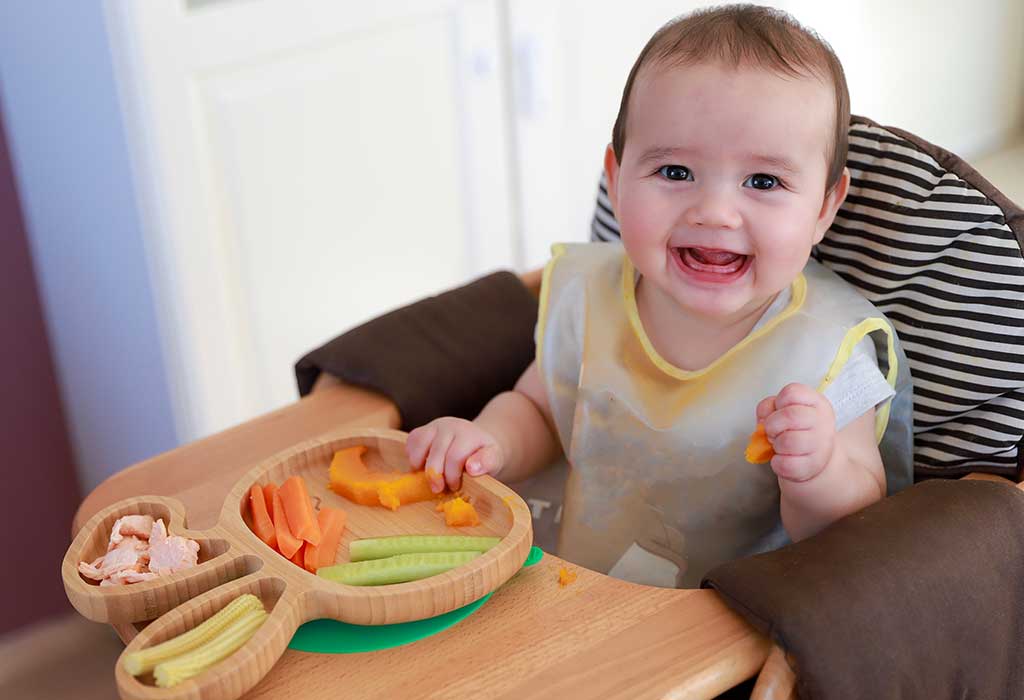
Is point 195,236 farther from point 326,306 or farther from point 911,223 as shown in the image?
point 911,223

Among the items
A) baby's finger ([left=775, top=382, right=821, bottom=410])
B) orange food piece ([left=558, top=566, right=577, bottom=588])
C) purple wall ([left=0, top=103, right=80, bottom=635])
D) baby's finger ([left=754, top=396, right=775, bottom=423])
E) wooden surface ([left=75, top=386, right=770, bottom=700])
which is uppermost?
baby's finger ([left=775, top=382, right=821, bottom=410])

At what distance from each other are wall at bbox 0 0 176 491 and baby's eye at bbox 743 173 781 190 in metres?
1.05

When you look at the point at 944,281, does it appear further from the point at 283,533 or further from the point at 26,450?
the point at 26,450

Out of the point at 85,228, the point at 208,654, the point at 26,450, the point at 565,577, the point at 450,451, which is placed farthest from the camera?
the point at 26,450

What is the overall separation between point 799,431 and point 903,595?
124mm

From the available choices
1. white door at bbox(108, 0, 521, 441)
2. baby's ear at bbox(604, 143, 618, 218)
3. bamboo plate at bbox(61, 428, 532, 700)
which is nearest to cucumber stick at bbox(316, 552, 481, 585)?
bamboo plate at bbox(61, 428, 532, 700)

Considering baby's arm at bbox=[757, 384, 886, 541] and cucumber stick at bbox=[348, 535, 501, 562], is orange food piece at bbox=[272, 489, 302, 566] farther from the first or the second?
baby's arm at bbox=[757, 384, 886, 541]

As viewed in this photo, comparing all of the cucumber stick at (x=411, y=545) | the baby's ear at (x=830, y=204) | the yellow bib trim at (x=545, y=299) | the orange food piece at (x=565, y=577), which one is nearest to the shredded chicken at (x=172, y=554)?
the cucumber stick at (x=411, y=545)

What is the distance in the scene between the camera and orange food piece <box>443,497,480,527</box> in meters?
0.82

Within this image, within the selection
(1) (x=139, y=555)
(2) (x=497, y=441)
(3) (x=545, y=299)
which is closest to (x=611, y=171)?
(3) (x=545, y=299)

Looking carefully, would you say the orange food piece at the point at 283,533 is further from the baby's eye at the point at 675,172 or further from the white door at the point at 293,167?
the white door at the point at 293,167

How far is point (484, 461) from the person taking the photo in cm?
88

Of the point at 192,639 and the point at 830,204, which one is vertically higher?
the point at 830,204

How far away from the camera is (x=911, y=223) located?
0.93m
